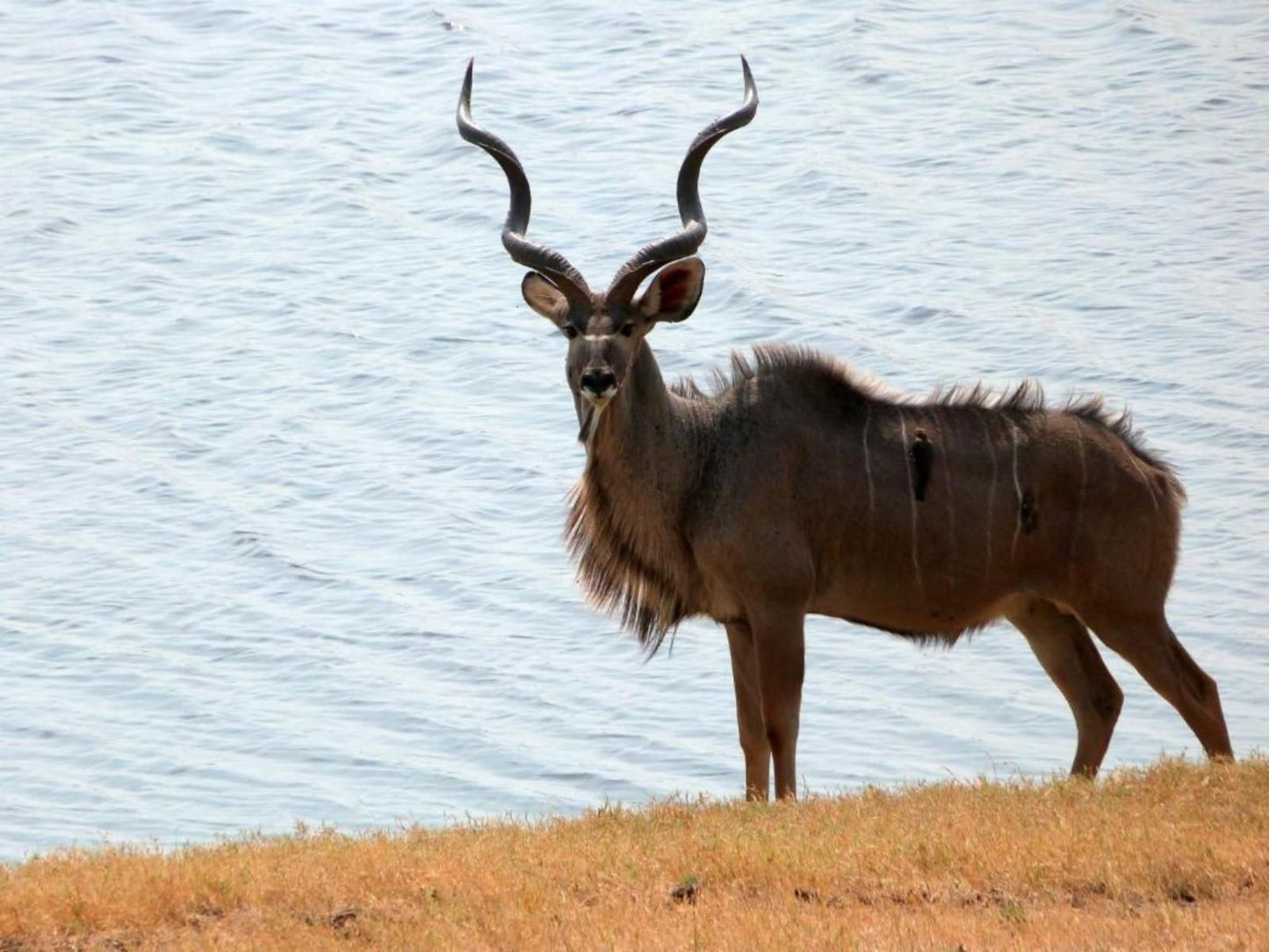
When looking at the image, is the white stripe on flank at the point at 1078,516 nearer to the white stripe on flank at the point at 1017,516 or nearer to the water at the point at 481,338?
the white stripe on flank at the point at 1017,516

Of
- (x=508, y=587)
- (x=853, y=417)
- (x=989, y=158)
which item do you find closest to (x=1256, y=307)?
(x=989, y=158)

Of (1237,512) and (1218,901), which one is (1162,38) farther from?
(1218,901)

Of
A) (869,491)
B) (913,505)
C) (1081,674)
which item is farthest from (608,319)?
(1081,674)

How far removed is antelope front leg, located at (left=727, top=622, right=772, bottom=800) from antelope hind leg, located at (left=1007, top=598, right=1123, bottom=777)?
54.7 inches

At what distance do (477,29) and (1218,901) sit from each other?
91.7ft

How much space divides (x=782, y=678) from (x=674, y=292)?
181 centimetres

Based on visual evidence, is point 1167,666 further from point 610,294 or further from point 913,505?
point 610,294

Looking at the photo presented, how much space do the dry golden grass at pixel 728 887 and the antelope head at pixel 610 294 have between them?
2.13 meters

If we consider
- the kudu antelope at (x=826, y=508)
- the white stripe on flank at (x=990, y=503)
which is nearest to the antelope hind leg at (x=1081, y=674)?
the kudu antelope at (x=826, y=508)

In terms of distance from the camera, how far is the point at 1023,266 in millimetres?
24188

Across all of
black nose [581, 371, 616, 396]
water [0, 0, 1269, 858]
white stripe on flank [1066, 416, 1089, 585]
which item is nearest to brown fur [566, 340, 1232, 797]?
white stripe on flank [1066, 416, 1089, 585]

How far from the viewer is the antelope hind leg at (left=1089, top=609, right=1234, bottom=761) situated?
10.3m

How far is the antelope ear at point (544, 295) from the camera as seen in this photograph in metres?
10.4

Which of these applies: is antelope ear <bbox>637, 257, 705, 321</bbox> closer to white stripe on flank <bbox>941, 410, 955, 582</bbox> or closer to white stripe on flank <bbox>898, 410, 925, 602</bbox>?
white stripe on flank <bbox>898, 410, 925, 602</bbox>
